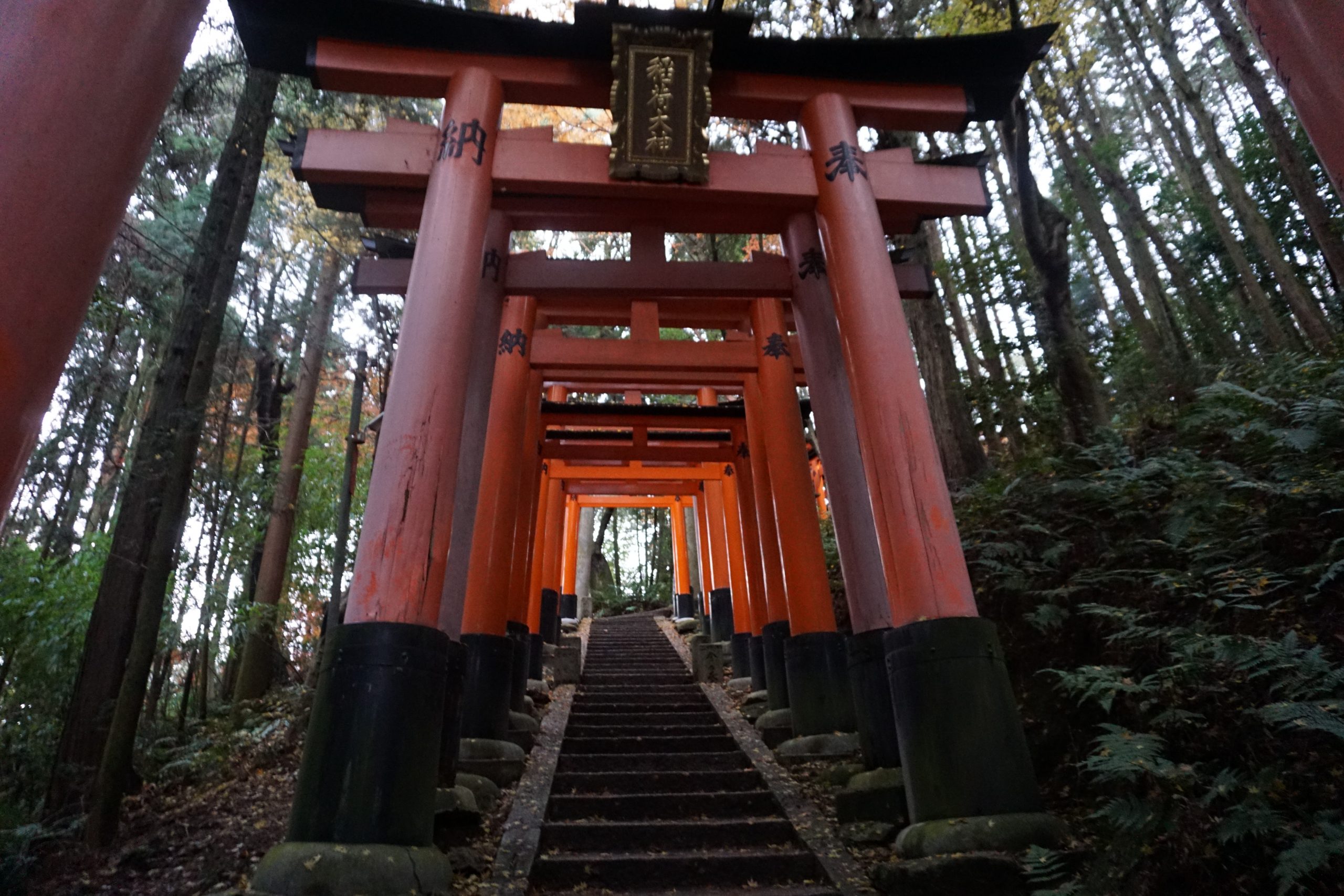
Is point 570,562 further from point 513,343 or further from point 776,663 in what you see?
point 776,663

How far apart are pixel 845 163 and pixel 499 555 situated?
17.1ft

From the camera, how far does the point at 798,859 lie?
506 cm

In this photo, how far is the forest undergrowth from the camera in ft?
10.6

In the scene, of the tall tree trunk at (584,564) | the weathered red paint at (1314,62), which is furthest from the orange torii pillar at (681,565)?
the weathered red paint at (1314,62)

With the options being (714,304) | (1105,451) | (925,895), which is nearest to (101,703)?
(925,895)

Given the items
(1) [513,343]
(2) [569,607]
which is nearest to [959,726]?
(1) [513,343]

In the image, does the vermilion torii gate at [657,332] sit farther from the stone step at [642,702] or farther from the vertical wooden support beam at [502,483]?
the stone step at [642,702]

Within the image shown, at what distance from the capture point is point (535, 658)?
11.7 metres

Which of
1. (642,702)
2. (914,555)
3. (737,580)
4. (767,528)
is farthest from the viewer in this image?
(737,580)

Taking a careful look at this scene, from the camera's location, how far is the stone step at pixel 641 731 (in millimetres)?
8555

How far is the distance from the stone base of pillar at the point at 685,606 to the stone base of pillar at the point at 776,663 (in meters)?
12.0

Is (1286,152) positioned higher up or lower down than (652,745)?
higher up

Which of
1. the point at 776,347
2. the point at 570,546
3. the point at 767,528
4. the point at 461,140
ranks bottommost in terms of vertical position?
the point at 767,528

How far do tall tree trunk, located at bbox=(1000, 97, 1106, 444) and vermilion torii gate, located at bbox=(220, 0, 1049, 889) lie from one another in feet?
5.74
